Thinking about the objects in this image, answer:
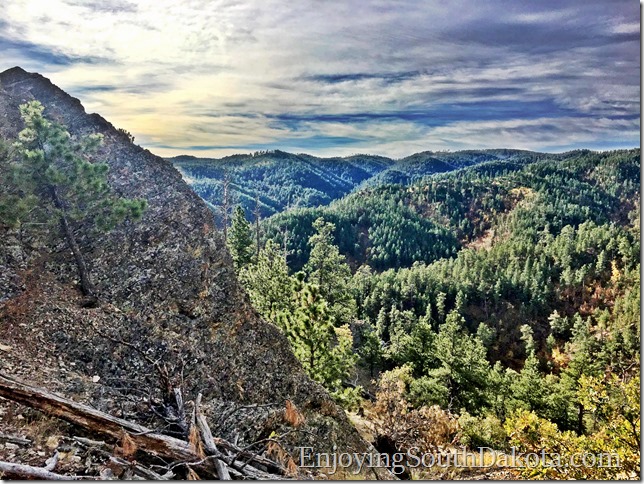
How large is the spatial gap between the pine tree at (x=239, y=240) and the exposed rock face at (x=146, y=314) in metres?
16.6

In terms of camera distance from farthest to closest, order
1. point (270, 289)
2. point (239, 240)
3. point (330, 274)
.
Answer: point (239, 240) → point (330, 274) → point (270, 289)

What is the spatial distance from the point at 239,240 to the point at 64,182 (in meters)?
19.9

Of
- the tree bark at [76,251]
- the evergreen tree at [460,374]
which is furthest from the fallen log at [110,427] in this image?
the evergreen tree at [460,374]

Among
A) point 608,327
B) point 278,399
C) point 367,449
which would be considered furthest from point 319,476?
point 608,327

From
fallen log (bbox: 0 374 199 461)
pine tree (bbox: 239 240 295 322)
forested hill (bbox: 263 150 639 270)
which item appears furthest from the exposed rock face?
forested hill (bbox: 263 150 639 270)

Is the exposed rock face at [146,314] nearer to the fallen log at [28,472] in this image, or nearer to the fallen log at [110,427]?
the fallen log at [110,427]

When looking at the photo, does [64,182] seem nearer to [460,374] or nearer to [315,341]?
[315,341]

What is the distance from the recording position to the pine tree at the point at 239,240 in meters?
27.0

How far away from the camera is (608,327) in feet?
172

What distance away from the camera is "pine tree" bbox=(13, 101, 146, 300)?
7352 mm

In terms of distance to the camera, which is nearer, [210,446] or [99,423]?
[99,423]

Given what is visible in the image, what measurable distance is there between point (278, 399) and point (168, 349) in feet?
7.97

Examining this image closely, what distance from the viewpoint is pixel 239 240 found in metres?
27.5

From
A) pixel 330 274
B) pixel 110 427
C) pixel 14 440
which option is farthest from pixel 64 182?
pixel 330 274
